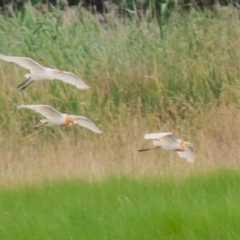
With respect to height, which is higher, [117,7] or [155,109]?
[117,7]

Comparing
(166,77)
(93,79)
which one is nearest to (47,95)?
(93,79)

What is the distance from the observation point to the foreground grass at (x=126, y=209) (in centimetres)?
519

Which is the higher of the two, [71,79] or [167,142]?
[71,79]

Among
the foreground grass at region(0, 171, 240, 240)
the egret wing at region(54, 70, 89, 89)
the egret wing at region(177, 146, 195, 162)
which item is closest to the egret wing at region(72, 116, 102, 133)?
the egret wing at region(54, 70, 89, 89)

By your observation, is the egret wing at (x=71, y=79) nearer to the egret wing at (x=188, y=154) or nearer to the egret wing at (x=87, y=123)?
the egret wing at (x=87, y=123)

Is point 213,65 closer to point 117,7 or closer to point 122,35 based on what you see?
point 122,35

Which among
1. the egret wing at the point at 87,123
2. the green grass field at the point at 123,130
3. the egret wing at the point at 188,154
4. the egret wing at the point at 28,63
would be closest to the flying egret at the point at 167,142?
the egret wing at the point at 188,154

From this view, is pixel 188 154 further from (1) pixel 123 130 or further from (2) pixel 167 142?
(1) pixel 123 130

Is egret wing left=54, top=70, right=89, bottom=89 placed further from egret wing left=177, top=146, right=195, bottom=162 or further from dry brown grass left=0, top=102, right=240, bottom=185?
egret wing left=177, top=146, right=195, bottom=162

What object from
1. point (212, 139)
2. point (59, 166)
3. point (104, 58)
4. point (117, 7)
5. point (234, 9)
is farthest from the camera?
point (117, 7)

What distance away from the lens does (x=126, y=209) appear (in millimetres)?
5504

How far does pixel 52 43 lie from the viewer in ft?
32.3

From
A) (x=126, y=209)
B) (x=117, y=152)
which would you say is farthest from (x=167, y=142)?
(x=117, y=152)

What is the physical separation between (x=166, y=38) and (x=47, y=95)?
166 centimetres
